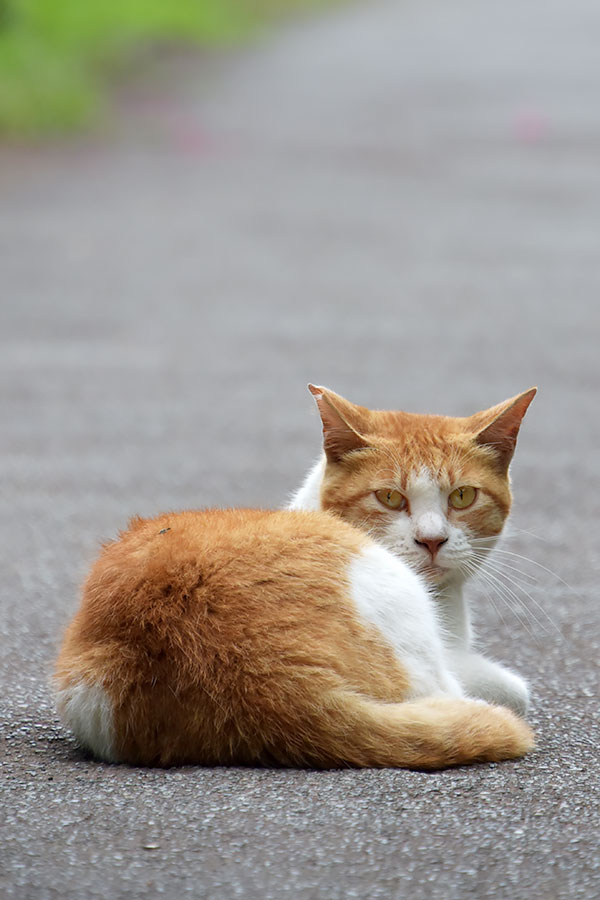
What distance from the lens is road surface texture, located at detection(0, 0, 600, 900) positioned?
7.91 ft

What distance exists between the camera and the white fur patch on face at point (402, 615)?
9.18 ft

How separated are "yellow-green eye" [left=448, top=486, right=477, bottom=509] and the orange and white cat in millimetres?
283

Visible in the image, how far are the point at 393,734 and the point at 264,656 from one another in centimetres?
31

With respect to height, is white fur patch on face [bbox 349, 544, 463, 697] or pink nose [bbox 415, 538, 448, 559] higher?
pink nose [bbox 415, 538, 448, 559]

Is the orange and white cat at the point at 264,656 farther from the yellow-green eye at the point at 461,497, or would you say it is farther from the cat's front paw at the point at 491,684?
the yellow-green eye at the point at 461,497

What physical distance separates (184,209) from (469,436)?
327 inches

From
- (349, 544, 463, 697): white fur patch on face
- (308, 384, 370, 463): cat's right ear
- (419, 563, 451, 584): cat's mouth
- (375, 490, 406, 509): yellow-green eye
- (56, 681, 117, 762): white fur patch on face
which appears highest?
(308, 384, 370, 463): cat's right ear

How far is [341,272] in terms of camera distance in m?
9.87

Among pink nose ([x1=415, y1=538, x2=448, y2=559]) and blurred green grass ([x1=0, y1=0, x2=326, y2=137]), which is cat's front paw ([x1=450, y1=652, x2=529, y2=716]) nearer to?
pink nose ([x1=415, y1=538, x2=448, y2=559])

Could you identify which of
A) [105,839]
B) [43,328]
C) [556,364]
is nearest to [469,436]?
[105,839]

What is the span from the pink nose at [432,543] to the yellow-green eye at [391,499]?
0.37 feet

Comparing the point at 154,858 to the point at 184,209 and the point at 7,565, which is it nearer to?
the point at 7,565

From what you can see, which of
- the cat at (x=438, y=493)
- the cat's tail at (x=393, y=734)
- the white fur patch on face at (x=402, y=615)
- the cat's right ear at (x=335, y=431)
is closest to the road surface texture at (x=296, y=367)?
the cat's tail at (x=393, y=734)

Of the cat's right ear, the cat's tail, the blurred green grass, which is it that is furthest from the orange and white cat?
the blurred green grass
